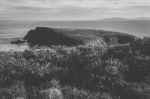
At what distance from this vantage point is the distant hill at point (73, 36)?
136 feet

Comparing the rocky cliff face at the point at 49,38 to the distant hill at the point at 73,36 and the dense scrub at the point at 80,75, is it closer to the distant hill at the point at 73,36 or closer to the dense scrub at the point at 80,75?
the distant hill at the point at 73,36

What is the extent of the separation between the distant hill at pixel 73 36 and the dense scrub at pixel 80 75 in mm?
25786

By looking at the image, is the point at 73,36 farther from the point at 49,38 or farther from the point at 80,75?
the point at 80,75

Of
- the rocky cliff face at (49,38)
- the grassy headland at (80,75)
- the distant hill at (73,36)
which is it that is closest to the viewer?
the grassy headland at (80,75)

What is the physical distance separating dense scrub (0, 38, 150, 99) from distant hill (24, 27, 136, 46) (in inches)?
1015

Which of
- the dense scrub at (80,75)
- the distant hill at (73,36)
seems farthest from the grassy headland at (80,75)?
the distant hill at (73,36)

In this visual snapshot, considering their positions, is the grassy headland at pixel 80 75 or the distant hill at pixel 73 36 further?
the distant hill at pixel 73 36

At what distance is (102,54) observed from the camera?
42.2 ft

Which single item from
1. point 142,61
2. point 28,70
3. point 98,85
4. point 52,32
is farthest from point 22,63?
point 52,32

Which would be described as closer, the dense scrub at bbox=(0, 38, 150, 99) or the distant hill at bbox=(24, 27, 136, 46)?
the dense scrub at bbox=(0, 38, 150, 99)

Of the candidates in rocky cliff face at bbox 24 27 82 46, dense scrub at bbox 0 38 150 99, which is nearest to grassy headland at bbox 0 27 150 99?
dense scrub at bbox 0 38 150 99

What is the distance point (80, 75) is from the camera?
10453mm

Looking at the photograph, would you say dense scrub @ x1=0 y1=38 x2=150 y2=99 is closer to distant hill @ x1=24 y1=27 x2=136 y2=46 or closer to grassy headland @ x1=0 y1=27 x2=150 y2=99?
grassy headland @ x1=0 y1=27 x2=150 y2=99

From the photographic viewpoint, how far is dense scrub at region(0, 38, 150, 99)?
8.61 meters
